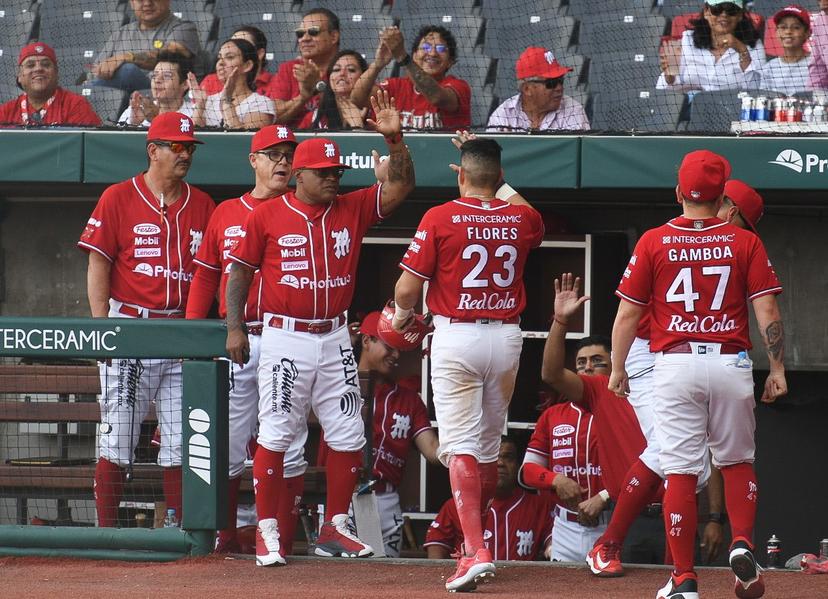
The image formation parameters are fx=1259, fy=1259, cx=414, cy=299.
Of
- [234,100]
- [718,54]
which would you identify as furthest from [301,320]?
[718,54]

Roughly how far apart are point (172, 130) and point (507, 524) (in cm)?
257

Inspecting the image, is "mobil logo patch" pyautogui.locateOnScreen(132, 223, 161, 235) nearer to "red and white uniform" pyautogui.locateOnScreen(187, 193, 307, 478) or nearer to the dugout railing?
"red and white uniform" pyautogui.locateOnScreen(187, 193, 307, 478)

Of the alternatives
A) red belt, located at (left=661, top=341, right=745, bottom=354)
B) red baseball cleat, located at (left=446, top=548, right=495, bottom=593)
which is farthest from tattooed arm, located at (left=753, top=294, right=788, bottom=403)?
red baseball cleat, located at (left=446, top=548, right=495, bottom=593)

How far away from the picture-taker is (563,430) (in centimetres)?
596

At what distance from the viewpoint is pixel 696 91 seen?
295 inches

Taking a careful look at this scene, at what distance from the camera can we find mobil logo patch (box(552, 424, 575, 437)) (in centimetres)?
595

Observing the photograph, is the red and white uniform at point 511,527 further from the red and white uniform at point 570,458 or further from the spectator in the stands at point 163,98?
the spectator in the stands at point 163,98

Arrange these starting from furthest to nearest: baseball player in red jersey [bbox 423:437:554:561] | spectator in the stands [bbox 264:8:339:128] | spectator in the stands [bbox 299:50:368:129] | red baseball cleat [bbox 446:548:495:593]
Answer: spectator in the stands [bbox 264:8:339:128] → spectator in the stands [bbox 299:50:368:129] → baseball player in red jersey [bbox 423:437:554:561] → red baseball cleat [bbox 446:548:495:593]

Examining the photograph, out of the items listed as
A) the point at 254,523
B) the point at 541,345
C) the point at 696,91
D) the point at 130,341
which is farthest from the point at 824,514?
the point at 130,341

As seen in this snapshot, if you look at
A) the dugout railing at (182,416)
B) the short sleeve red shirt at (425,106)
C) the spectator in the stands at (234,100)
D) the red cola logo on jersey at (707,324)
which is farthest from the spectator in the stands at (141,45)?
the red cola logo on jersey at (707,324)

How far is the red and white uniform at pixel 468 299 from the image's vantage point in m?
4.47

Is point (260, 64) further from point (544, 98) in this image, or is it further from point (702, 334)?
point (702, 334)

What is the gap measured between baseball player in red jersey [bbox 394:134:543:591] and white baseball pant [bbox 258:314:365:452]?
52 centimetres

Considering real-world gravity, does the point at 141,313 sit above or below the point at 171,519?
above
